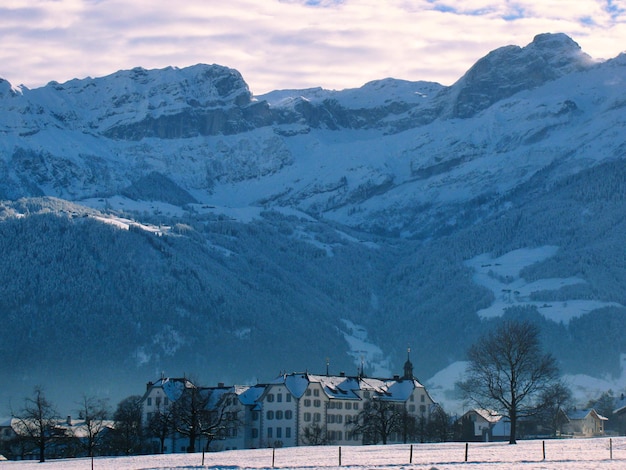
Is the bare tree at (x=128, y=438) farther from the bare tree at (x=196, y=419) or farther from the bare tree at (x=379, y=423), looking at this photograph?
the bare tree at (x=379, y=423)

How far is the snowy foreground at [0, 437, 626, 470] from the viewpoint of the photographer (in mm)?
98688

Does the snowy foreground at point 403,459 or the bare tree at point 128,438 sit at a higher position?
the bare tree at point 128,438

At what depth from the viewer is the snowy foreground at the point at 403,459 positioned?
98.7 m

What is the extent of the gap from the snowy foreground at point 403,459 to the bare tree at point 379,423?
158 ft

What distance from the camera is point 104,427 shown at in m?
197

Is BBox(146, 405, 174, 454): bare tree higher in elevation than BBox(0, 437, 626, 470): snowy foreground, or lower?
higher

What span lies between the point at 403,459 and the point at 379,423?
8069cm

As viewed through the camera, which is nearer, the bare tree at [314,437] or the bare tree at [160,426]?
the bare tree at [160,426]

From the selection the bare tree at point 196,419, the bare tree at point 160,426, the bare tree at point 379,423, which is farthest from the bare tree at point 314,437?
the bare tree at point 160,426

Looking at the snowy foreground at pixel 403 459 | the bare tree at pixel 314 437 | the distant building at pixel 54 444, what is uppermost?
the bare tree at pixel 314 437

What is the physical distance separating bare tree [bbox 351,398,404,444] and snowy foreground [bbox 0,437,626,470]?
4816 centimetres

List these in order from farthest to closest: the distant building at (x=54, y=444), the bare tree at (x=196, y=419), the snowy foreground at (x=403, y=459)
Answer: the distant building at (x=54, y=444) < the bare tree at (x=196, y=419) < the snowy foreground at (x=403, y=459)

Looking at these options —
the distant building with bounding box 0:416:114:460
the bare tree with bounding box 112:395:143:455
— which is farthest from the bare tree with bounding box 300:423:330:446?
the distant building with bounding box 0:416:114:460

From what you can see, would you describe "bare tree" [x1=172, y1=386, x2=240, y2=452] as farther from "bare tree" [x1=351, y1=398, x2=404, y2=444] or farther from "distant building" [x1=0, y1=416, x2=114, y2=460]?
"bare tree" [x1=351, y1=398, x2=404, y2=444]
